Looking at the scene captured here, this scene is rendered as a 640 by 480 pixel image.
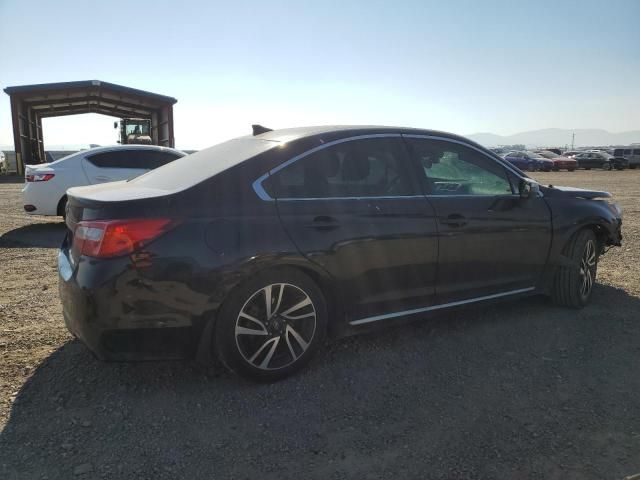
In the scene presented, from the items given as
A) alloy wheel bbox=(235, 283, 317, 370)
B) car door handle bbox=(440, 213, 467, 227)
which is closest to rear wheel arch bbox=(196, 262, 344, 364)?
alloy wheel bbox=(235, 283, 317, 370)

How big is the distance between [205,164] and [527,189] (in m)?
2.62

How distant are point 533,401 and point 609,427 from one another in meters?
0.40

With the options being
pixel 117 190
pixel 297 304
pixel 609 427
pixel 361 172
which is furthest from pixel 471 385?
pixel 117 190

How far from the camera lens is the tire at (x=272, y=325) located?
9.61 feet

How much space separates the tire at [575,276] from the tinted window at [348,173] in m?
1.90

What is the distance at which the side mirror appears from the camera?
4.16m

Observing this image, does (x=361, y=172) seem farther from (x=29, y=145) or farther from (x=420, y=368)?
(x=29, y=145)

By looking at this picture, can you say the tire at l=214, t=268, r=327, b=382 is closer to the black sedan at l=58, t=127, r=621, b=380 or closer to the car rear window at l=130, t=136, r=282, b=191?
the black sedan at l=58, t=127, r=621, b=380

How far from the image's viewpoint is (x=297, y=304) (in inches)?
123

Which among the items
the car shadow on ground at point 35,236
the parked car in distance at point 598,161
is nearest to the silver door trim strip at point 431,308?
the car shadow on ground at point 35,236

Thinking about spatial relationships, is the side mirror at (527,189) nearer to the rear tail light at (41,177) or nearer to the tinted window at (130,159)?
the tinted window at (130,159)

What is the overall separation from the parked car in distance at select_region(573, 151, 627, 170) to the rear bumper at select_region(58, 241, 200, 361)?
152ft

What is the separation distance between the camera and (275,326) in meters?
3.07

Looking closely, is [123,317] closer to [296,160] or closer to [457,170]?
[296,160]
